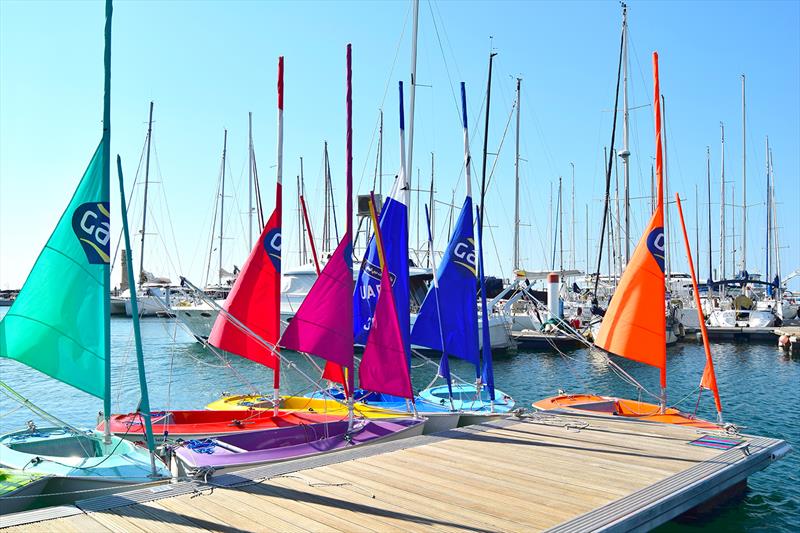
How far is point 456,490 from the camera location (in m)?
7.75

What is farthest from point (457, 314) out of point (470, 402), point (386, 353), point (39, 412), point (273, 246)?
point (39, 412)

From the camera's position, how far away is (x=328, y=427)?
35.7 ft

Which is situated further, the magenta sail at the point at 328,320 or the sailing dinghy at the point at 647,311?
the sailing dinghy at the point at 647,311

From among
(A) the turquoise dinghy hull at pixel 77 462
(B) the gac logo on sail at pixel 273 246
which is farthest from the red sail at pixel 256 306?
(A) the turquoise dinghy hull at pixel 77 462

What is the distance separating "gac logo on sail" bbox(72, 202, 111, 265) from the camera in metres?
8.55

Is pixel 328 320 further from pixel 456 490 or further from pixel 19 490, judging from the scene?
pixel 19 490

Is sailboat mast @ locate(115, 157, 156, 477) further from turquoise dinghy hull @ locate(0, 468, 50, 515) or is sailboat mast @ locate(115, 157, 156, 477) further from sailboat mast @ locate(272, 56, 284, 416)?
sailboat mast @ locate(272, 56, 284, 416)

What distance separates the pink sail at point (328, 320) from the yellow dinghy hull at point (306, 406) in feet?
6.76

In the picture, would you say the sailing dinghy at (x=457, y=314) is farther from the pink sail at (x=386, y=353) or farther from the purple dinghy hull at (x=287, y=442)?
the pink sail at (x=386, y=353)

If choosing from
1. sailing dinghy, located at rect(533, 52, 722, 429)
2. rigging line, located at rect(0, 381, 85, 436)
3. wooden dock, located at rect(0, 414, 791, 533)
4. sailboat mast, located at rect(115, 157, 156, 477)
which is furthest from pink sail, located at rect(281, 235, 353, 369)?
sailing dinghy, located at rect(533, 52, 722, 429)

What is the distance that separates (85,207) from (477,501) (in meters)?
6.13

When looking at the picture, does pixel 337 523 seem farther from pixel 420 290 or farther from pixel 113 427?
pixel 420 290

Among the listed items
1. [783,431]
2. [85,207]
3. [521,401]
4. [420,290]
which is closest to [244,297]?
[85,207]

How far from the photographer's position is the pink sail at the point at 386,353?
426 inches
